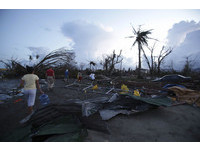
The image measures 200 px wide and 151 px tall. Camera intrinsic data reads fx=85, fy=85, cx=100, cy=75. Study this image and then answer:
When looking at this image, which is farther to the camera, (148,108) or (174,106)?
(174,106)

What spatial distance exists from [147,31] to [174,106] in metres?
19.7

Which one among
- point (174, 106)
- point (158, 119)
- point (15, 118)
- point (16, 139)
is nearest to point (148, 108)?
point (158, 119)

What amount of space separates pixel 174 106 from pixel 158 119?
1.38 metres

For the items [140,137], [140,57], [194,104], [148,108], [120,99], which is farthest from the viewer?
[140,57]

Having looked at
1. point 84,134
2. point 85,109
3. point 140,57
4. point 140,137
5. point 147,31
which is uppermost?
point 147,31

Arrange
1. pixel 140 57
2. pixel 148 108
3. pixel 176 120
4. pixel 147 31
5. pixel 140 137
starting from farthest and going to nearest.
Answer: pixel 147 31 < pixel 140 57 < pixel 148 108 < pixel 176 120 < pixel 140 137

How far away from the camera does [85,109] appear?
243cm

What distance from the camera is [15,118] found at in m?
2.56

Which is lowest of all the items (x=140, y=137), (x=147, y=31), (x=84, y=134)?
(x=140, y=137)

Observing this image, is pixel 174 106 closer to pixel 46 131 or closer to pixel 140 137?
pixel 140 137

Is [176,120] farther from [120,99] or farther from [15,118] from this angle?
[15,118]

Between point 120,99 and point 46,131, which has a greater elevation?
point 120,99

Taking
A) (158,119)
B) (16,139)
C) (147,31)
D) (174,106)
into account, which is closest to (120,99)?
(158,119)

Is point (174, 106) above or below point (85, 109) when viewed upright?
below
